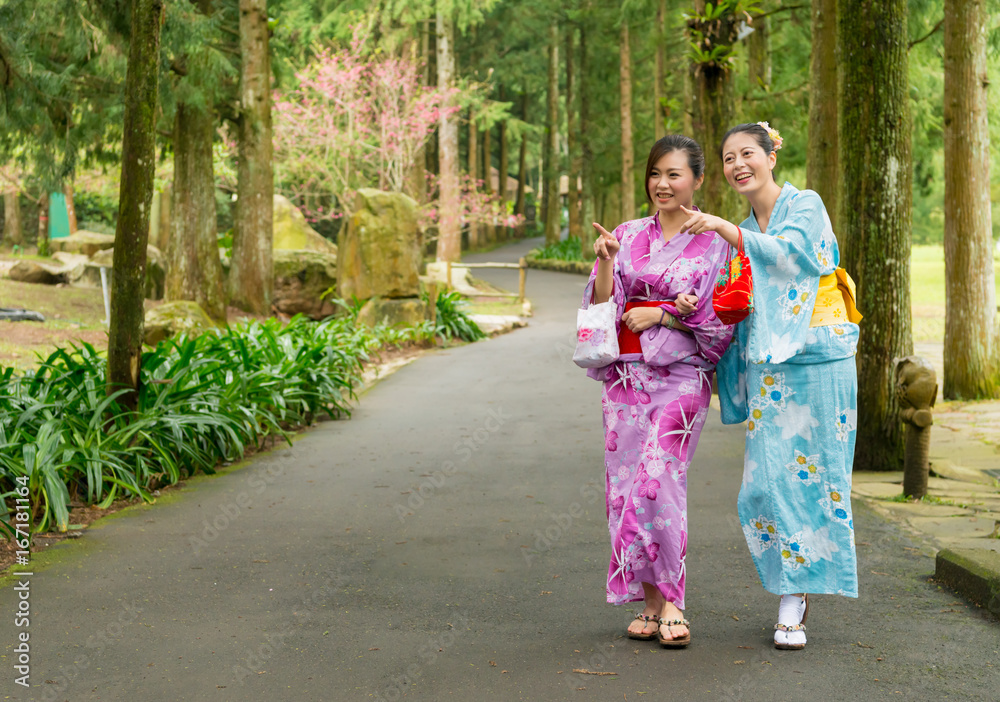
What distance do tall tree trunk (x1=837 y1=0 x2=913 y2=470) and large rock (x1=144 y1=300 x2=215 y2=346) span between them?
7.92 m

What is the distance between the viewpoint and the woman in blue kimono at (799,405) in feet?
12.3

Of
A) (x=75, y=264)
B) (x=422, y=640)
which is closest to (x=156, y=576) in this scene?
(x=422, y=640)

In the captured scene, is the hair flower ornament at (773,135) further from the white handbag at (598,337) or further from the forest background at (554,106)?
the forest background at (554,106)

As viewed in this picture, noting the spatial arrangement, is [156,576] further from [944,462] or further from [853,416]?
[944,462]

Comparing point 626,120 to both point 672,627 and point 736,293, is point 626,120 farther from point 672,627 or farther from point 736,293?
point 672,627

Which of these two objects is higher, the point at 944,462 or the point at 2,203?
the point at 2,203

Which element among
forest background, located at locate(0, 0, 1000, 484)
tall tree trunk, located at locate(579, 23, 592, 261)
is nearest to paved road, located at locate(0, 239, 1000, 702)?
forest background, located at locate(0, 0, 1000, 484)

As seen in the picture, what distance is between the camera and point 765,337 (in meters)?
3.76

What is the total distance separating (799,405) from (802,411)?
3 centimetres

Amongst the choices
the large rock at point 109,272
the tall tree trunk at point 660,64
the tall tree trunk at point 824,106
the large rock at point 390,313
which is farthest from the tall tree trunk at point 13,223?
the tall tree trunk at point 824,106

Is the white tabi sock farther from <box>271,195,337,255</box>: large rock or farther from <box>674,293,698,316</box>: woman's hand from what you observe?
<box>271,195,337,255</box>: large rock

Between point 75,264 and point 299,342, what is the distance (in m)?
13.8

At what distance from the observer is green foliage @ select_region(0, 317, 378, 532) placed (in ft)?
18.9

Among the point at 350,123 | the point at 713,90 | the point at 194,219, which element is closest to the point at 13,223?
the point at 350,123
